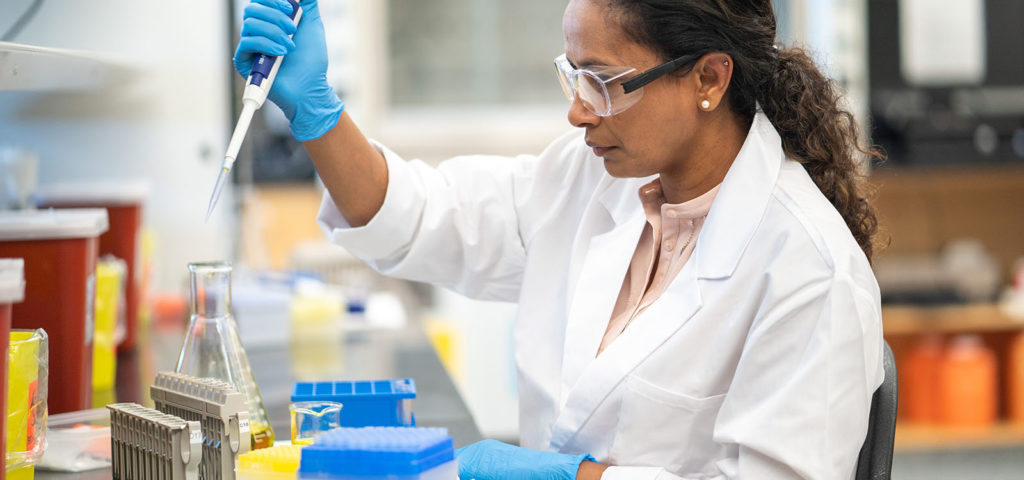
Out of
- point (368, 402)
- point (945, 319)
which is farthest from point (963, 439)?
point (368, 402)

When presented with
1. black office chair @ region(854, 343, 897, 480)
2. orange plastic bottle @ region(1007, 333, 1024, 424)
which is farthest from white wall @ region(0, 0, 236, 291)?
orange plastic bottle @ region(1007, 333, 1024, 424)

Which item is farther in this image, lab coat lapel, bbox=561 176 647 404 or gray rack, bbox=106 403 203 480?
lab coat lapel, bbox=561 176 647 404

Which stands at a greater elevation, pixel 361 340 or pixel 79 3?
pixel 79 3

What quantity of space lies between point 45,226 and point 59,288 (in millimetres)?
85

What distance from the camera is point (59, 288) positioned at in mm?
1173

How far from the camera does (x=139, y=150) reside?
7.66ft

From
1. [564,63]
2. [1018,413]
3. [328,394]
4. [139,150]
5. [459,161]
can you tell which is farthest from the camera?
[1018,413]

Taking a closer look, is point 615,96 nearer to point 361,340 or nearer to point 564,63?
point 564,63

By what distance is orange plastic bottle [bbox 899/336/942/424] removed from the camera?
3801 mm

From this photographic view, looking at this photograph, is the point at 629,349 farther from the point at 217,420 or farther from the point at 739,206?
the point at 217,420

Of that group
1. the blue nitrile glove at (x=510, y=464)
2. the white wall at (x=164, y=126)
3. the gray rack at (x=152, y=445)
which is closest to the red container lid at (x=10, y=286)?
the gray rack at (x=152, y=445)

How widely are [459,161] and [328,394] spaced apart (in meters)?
0.63

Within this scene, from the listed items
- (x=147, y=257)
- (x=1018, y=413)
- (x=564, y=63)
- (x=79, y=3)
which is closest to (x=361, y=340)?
(x=147, y=257)

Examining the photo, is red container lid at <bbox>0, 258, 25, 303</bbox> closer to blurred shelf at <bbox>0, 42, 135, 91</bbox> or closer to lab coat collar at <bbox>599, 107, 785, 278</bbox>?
blurred shelf at <bbox>0, 42, 135, 91</bbox>
